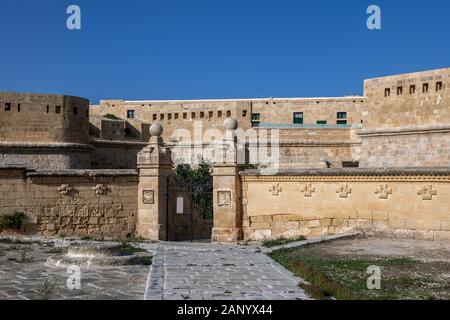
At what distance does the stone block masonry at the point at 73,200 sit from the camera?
14.5 m

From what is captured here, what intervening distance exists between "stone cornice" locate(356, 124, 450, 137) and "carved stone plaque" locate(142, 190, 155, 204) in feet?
45.4

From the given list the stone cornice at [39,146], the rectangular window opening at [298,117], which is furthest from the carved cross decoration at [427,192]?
the rectangular window opening at [298,117]

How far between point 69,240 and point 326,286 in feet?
25.9

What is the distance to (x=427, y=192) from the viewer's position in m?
12.4

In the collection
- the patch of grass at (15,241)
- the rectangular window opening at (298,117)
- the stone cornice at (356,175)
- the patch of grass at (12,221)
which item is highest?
the rectangular window opening at (298,117)

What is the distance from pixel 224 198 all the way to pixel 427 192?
15.9 feet

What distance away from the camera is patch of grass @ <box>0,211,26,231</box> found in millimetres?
14156

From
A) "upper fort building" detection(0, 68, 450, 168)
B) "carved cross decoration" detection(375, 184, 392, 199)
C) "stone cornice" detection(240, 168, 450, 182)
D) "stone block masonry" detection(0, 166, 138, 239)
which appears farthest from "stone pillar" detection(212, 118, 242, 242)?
"upper fort building" detection(0, 68, 450, 168)

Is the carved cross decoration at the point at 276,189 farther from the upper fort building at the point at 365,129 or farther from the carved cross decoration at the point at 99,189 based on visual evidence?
the upper fort building at the point at 365,129

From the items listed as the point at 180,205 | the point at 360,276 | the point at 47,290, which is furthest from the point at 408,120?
the point at 47,290

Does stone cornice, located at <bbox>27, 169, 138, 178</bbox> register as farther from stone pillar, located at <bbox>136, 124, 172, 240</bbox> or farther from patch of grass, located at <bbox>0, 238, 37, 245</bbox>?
patch of grass, located at <bbox>0, 238, 37, 245</bbox>

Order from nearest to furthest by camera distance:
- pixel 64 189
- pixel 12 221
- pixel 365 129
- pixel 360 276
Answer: pixel 360 276
pixel 12 221
pixel 64 189
pixel 365 129

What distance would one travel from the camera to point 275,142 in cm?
3497

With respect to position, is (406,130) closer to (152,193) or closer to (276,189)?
(276,189)
